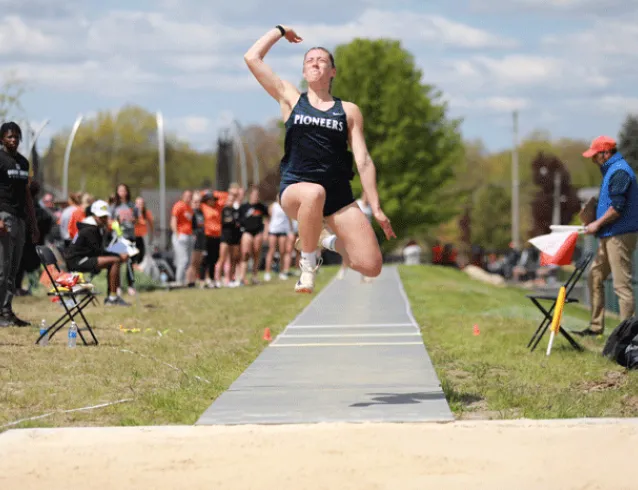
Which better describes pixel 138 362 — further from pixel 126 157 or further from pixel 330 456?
pixel 126 157

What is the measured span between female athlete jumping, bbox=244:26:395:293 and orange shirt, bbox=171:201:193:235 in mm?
14570

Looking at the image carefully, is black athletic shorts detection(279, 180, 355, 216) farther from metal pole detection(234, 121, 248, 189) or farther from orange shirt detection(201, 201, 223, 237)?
metal pole detection(234, 121, 248, 189)

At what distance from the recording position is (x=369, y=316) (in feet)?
52.2

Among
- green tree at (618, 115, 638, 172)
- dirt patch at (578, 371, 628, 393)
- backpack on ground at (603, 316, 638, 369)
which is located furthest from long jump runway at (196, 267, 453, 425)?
green tree at (618, 115, 638, 172)

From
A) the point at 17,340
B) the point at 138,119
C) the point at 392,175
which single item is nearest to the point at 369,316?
the point at 17,340

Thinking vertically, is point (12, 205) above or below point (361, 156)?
below

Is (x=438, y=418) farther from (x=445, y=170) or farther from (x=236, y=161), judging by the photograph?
(x=445, y=170)

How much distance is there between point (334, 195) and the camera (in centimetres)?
828

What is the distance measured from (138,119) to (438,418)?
38.8 metres

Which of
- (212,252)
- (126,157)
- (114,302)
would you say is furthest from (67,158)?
(114,302)

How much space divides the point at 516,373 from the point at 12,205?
6.33m

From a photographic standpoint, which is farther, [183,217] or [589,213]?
[183,217]

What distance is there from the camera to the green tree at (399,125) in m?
59.8

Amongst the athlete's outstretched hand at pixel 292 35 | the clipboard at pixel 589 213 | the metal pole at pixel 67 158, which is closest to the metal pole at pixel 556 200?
the metal pole at pixel 67 158
